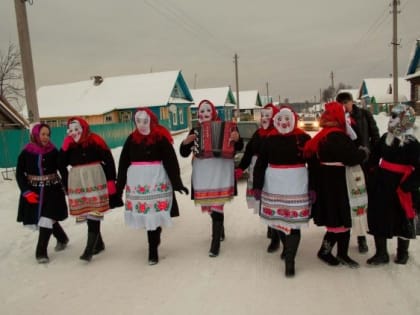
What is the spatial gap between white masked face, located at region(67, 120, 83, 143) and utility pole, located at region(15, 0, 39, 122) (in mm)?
3411

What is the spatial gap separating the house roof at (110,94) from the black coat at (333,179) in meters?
22.1

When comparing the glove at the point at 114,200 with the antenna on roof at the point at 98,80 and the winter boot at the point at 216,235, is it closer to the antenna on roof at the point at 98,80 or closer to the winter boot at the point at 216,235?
the winter boot at the point at 216,235

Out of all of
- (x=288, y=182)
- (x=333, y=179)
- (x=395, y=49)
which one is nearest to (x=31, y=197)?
(x=288, y=182)

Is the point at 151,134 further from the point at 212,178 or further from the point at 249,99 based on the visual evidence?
the point at 249,99

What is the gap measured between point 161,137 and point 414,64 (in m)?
28.9

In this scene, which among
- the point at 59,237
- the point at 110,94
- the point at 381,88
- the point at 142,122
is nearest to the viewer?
the point at 142,122

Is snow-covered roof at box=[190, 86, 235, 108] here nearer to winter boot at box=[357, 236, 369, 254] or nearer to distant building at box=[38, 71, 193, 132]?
distant building at box=[38, 71, 193, 132]

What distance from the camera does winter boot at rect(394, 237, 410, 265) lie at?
3.76 m

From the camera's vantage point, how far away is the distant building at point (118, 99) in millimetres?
25477

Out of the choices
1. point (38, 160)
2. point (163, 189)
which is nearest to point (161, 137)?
point (163, 189)

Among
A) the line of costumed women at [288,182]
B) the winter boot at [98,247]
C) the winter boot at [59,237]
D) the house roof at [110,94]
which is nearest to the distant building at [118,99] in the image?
the house roof at [110,94]

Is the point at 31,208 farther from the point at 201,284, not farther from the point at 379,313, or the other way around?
the point at 379,313

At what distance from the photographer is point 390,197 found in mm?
3611

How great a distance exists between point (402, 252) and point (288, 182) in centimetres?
154
